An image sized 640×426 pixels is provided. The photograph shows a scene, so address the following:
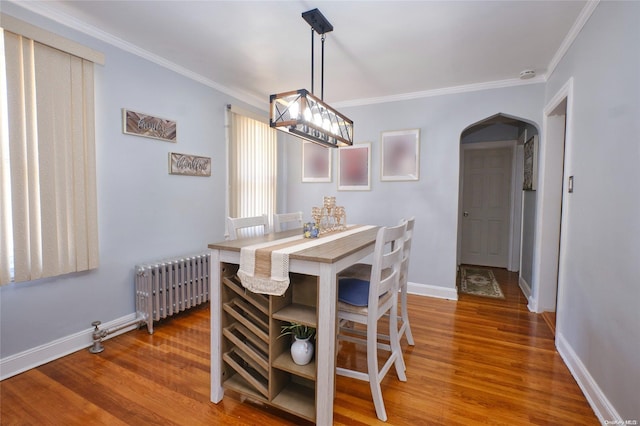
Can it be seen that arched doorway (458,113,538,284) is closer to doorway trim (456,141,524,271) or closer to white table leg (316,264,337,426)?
doorway trim (456,141,524,271)

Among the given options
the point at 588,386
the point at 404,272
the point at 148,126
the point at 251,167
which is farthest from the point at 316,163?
the point at 588,386

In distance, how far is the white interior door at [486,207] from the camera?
4973 mm

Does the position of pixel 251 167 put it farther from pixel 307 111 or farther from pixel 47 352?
pixel 47 352

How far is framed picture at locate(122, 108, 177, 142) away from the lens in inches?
99.0

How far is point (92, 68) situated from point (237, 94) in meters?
1.61

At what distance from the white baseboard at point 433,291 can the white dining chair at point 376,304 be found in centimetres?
184

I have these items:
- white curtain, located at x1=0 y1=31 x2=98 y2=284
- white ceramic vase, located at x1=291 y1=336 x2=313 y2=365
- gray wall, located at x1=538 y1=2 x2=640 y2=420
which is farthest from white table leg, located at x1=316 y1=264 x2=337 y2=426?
white curtain, located at x1=0 y1=31 x2=98 y2=284

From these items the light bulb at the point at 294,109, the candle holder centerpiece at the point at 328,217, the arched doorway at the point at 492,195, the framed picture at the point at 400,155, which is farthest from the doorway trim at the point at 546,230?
the light bulb at the point at 294,109

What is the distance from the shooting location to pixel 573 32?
7.23ft

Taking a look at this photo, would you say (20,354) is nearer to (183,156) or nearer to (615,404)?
(183,156)

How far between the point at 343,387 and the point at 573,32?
9.98 ft

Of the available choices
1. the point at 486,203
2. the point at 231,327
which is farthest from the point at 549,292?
the point at 231,327

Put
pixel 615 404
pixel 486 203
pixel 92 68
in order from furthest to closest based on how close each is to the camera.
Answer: pixel 486 203, pixel 92 68, pixel 615 404

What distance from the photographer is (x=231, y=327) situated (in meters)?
1.70
